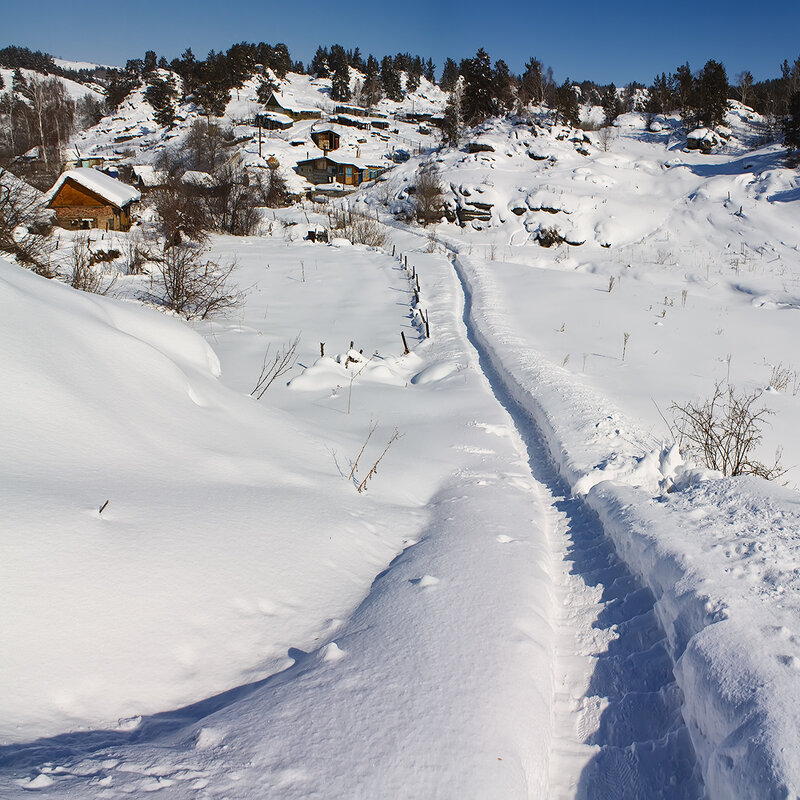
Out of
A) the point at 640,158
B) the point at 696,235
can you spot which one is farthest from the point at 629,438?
the point at 640,158

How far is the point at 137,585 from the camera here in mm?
2246

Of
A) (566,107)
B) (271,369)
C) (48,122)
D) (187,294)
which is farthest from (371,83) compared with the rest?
(271,369)

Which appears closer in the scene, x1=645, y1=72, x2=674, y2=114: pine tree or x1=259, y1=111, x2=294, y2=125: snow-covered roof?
x1=645, y1=72, x2=674, y2=114: pine tree

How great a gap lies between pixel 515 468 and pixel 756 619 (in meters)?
3.00

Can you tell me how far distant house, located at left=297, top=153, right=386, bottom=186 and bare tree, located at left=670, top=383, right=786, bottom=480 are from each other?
60821 millimetres

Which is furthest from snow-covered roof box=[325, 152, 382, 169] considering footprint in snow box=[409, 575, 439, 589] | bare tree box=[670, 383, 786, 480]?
footprint in snow box=[409, 575, 439, 589]

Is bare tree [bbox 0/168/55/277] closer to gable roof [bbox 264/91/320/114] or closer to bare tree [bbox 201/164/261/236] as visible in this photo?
bare tree [bbox 201/164/261/236]

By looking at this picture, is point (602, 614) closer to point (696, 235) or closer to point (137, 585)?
point (137, 585)

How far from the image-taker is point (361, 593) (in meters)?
2.92

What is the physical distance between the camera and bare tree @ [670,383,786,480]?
461 cm

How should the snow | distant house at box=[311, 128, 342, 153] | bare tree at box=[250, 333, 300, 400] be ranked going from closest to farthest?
bare tree at box=[250, 333, 300, 400] < distant house at box=[311, 128, 342, 153] < the snow

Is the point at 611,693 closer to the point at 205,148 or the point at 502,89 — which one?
the point at 502,89

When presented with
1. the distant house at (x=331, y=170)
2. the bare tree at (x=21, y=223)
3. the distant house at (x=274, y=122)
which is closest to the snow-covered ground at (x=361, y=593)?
the bare tree at (x=21, y=223)

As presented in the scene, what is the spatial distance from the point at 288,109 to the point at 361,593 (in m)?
93.6
